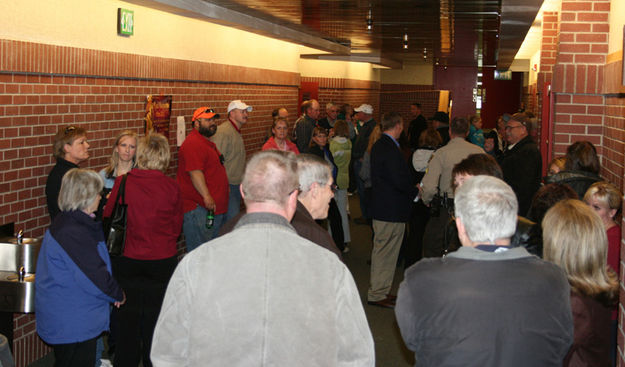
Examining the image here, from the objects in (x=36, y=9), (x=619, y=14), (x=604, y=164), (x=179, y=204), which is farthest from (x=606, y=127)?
(x=36, y=9)

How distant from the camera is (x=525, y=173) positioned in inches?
271

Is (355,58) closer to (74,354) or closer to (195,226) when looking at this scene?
(195,226)

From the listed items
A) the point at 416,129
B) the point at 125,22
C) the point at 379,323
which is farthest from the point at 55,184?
the point at 416,129

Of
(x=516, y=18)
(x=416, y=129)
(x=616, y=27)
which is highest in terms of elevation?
(x=516, y=18)

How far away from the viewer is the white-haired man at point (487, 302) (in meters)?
2.45

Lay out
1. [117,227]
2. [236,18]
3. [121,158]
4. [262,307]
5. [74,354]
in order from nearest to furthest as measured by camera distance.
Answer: [262,307] → [74,354] → [117,227] → [121,158] → [236,18]

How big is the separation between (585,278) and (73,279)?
118 inches

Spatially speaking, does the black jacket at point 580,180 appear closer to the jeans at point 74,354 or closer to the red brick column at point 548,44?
the jeans at point 74,354

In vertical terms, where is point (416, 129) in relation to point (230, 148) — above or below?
above

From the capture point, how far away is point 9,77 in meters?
5.04

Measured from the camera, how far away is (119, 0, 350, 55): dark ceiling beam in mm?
6910

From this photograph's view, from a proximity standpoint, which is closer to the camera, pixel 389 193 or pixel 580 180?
pixel 580 180

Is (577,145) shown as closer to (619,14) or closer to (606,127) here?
(606,127)

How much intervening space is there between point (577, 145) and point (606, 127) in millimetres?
574
